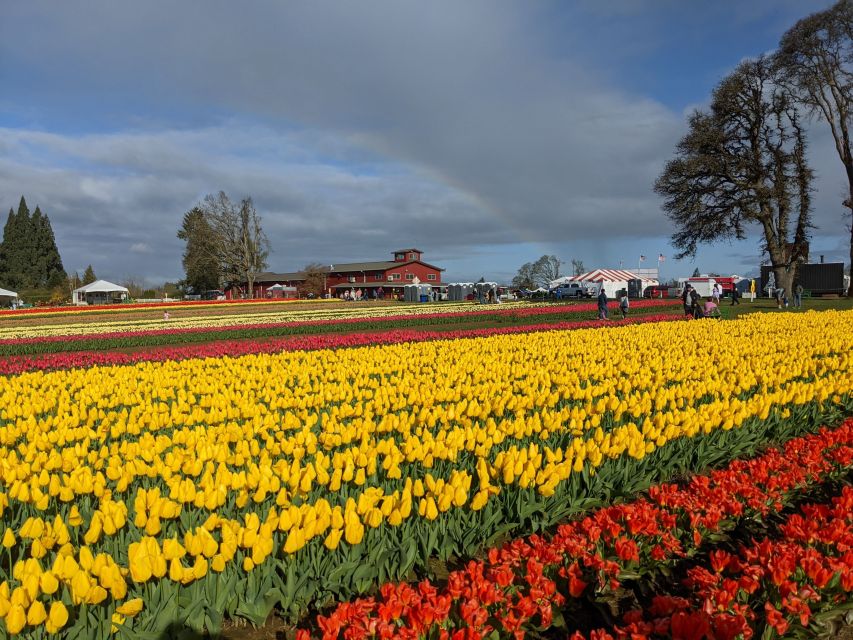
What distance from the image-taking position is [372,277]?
285 ft

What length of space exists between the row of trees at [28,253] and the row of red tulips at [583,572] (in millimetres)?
100205

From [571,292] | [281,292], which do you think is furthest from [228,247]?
[571,292]

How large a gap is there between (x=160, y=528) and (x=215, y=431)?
2469 millimetres

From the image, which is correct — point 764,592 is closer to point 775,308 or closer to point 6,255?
point 775,308

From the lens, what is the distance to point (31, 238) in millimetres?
87938

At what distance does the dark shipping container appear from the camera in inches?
1885

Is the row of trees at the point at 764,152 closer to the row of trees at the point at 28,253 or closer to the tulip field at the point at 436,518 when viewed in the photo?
the tulip field at the point at 436,518

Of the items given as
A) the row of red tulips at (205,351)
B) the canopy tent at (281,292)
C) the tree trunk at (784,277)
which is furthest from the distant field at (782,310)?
the canopy tent at (281,292)

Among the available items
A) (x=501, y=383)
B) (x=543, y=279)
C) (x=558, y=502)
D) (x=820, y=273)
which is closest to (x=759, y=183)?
(x=820, y=273)

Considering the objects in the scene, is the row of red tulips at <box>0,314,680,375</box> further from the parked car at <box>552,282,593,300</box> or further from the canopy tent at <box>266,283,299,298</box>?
the canopy tent at <box>266,283,299,298</box>

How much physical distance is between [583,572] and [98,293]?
87.1m

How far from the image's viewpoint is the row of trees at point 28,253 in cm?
8525

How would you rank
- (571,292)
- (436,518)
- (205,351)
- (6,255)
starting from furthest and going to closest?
1. (6,255)
2. (571,292)
3. (205,351)
4. (436,518)

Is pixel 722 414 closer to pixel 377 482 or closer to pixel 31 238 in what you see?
pixel 377 482
